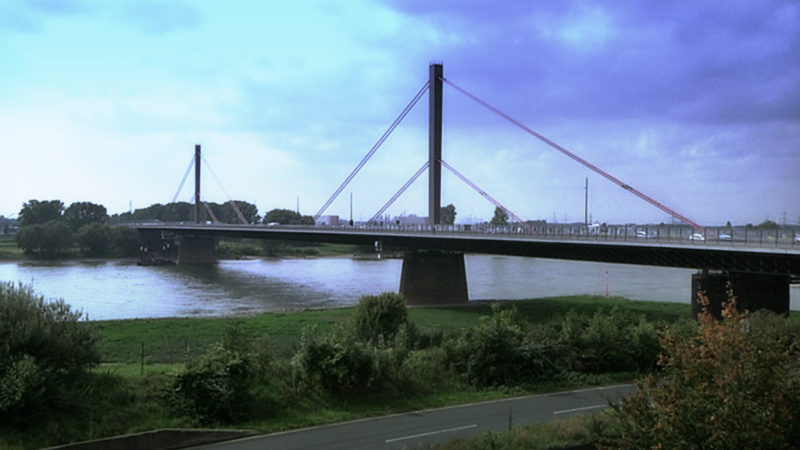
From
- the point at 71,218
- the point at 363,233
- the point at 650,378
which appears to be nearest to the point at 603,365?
the point at 650,378

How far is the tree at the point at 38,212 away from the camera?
10838 cm

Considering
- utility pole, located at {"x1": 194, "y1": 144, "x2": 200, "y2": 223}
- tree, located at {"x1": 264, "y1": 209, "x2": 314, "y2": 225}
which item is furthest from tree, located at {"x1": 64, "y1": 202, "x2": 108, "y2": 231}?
tree, located at {"x1": 264, "y1": 209, "x2": 314, "y2": 225}

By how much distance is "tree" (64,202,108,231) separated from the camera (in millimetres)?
111000

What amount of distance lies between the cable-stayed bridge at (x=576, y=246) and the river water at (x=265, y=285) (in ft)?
13.3

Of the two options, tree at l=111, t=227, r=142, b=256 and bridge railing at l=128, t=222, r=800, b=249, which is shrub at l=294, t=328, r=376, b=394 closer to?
bridge railing at l=128, t=222, r=800, b=249

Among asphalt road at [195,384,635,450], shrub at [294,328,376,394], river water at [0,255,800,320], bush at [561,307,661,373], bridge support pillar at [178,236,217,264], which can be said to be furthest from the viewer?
bridge support pillar at [178,236,217,264]

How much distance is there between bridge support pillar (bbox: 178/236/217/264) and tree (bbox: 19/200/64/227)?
3679cm

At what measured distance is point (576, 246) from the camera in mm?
32688

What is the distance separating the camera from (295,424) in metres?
11.4

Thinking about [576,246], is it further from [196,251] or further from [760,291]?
[196,251]

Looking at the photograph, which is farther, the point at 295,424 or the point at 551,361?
the point at 551,361

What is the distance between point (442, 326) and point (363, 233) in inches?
778

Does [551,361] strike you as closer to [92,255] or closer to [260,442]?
[260,442]

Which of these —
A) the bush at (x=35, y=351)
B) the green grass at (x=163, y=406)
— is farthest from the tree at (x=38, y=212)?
the bush at (x=35, y=351)
